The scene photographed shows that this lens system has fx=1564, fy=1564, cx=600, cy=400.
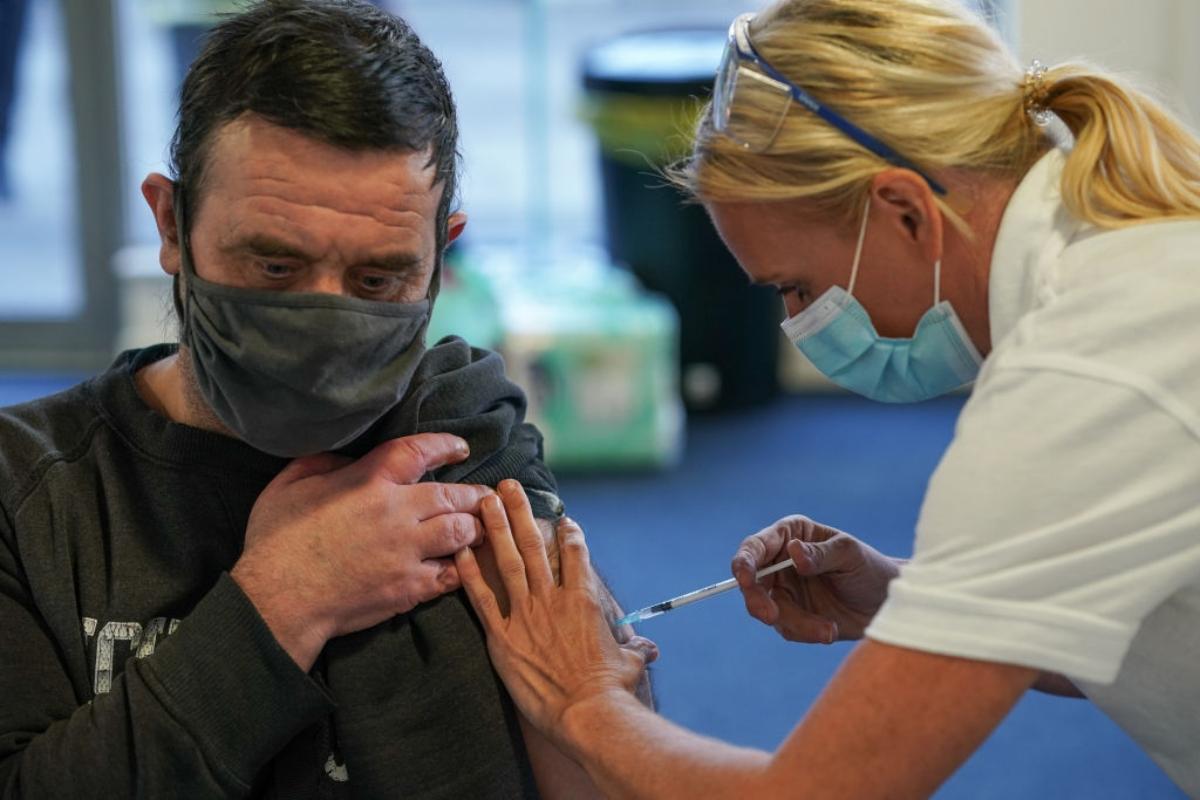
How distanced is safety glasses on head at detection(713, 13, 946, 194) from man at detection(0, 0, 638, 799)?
28cm

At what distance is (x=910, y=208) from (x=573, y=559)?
487 millimetres

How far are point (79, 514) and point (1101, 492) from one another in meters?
0.95

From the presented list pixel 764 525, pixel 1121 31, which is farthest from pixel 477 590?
pixel 1121 31

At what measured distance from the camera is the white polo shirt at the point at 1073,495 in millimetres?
1215

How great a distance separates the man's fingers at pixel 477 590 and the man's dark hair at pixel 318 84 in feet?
1.10

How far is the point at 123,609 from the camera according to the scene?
1503 millimetres

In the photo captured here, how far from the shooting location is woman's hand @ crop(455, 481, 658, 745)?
1487 millimetres

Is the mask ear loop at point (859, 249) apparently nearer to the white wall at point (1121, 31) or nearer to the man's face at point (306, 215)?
the man's face at point (306, 215)

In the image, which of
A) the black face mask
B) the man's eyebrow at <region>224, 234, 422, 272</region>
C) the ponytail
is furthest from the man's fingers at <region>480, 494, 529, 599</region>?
the ponytail

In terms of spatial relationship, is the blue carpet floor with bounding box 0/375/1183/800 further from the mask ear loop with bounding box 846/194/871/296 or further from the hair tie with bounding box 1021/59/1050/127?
Result: the hair tie with bounding box 1021/59/1050/127

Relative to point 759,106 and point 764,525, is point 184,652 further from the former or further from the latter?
point 764,525

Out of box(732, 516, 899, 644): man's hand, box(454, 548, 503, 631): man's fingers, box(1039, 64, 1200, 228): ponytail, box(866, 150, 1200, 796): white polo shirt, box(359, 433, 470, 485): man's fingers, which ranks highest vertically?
box(1039, 64, 1200, 228): ponytail

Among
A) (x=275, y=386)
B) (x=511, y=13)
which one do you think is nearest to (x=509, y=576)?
(x=275, y=386)

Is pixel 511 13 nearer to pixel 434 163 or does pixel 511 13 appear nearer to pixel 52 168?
pixel 52 168
